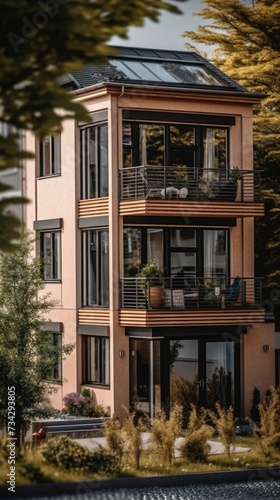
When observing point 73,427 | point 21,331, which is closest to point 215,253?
point 73,427

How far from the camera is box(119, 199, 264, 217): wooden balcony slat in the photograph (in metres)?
29.2

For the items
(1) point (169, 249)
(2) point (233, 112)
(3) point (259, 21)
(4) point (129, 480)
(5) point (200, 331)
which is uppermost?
(3) point (259, 21)

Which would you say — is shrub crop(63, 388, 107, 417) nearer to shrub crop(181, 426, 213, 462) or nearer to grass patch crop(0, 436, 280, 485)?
grass patch crop(0, 436, 280, 485)

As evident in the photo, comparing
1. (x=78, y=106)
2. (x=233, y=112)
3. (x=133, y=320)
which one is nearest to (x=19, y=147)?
(x=78, y=106)

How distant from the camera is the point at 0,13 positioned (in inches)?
230

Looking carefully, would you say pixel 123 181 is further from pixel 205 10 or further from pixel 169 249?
pixel 205 10

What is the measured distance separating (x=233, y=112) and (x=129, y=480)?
13.9 metres

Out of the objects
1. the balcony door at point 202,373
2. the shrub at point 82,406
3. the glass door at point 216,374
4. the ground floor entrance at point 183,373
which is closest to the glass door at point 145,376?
the ground floor entrance at point 183,373

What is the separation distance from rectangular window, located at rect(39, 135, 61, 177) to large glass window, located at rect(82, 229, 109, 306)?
2424 millimetres

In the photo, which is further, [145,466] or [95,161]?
[95,161]

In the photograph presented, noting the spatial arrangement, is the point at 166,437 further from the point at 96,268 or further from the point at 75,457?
the point at 96,268

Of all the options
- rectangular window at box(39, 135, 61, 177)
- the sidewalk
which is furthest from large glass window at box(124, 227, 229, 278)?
the sidewalk

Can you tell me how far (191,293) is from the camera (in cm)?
3005

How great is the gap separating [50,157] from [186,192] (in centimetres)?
507
